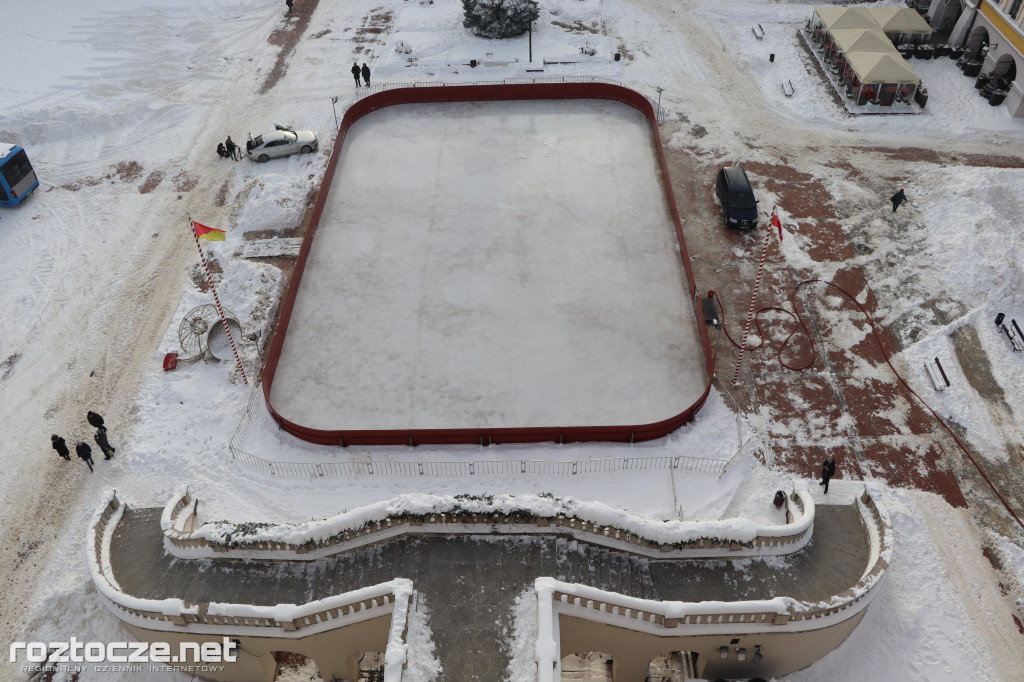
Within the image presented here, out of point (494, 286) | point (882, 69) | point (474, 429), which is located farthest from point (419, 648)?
point (882, 69)

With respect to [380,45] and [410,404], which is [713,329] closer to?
[410,404]

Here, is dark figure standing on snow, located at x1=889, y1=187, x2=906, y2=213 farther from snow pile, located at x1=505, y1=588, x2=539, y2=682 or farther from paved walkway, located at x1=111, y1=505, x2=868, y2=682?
snow pile, located at x1=505, y1=588, x2=539, y2=682

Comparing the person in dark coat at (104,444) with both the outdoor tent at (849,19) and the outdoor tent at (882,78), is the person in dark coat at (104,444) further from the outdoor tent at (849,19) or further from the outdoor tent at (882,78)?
the outdoor tent at (849,19)

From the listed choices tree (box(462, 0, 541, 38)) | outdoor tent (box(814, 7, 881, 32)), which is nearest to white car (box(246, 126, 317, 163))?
tree (box(462, 0, 541, 38))

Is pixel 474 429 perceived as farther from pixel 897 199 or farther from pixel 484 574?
pixel 897 199

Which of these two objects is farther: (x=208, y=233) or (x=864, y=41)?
(x=864, y=41)
